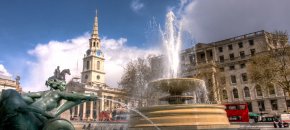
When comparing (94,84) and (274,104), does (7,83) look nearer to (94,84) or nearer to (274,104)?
(94,84)

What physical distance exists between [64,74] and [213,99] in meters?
39.3

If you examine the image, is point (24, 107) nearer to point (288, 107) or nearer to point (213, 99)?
point (213, 99)

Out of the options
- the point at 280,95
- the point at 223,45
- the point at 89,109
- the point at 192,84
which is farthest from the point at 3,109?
the point at 89,109

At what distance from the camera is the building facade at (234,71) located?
1800 inches

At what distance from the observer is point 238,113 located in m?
29.5

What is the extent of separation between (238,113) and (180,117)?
21118mm

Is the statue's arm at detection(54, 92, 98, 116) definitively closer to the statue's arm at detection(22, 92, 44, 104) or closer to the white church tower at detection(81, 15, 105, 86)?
the statue's arm at detection(22, 92, 44, 104)

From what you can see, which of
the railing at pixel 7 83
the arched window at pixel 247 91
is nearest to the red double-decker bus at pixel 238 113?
the arched window at pixel 247 91

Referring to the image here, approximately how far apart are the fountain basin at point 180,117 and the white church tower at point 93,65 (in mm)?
81417

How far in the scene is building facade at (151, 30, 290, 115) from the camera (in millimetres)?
45719

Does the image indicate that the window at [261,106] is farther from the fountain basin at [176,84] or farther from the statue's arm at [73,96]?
the statue's arm at [73,96]

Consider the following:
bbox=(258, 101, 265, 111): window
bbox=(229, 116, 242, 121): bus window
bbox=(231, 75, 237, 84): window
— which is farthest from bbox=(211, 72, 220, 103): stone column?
bbox=(229, 116, 242, 121): bus window

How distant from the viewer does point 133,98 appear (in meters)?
47.7

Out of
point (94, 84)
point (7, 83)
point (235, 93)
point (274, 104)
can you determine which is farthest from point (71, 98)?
point (94, 84)
